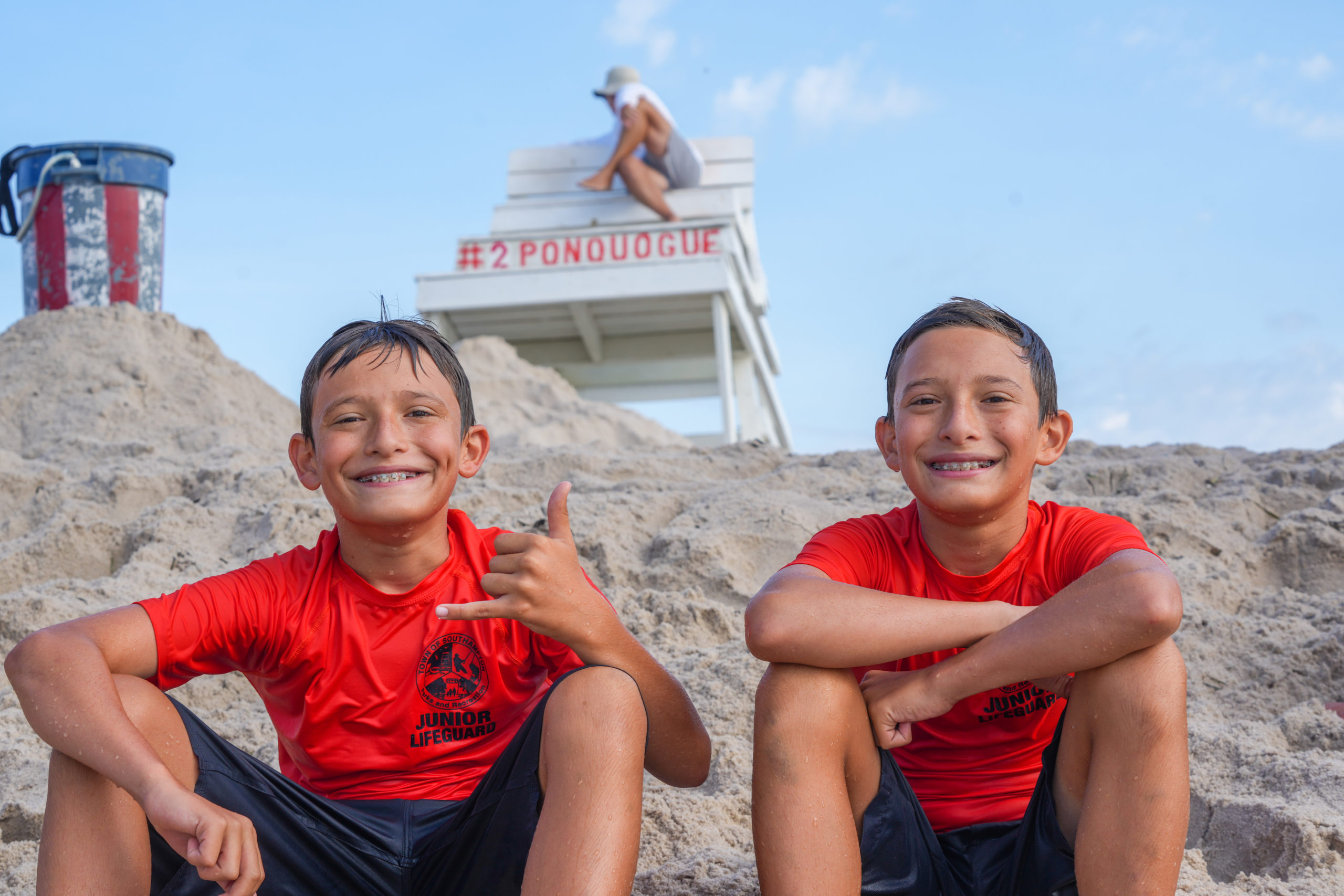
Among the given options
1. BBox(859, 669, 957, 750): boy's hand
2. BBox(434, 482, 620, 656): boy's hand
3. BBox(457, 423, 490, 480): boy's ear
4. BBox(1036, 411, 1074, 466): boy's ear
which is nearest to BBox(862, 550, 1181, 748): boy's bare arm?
BBox(859, 669, 957, 750): boy's hand

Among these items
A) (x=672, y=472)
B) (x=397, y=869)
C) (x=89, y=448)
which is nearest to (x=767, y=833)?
(x=397, y=869)

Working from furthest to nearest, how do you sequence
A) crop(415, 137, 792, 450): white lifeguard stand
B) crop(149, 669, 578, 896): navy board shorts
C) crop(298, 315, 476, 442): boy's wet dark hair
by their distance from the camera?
crop(415, 137, 792, 450): white lifeguard stand
crop(298, 315, 476, 442): boy's wet dark hair
crop(149, 669, 578, 896): navy board shorts

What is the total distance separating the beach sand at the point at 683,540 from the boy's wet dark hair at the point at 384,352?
2.72 feet

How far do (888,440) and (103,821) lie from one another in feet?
4.24

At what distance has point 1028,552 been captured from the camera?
70.1 inches

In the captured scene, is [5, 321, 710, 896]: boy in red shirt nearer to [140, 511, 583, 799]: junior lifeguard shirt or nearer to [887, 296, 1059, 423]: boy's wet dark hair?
[140, 511, 583, 799]: junior lifeguard shirt

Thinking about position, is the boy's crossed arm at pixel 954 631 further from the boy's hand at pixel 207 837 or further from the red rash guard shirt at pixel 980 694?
the boy's hand at pixel 207 837

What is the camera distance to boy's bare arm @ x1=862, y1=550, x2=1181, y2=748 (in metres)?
1.47

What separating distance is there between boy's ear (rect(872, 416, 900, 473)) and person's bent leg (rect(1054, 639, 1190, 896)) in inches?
20.3

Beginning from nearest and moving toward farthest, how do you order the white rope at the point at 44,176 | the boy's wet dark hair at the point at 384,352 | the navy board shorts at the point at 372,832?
1. the navy board shorts at the point at 372,832
2. the boy's wet dark hair at the point at 384,352
3. the white rope at the point at 44,176

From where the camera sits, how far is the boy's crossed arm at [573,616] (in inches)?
60.2

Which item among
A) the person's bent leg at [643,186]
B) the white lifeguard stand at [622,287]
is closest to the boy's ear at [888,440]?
the white lifeguard stand at [622,287]

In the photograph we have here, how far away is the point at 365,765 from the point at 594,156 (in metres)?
6.71

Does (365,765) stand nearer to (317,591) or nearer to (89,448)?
(317,591)
